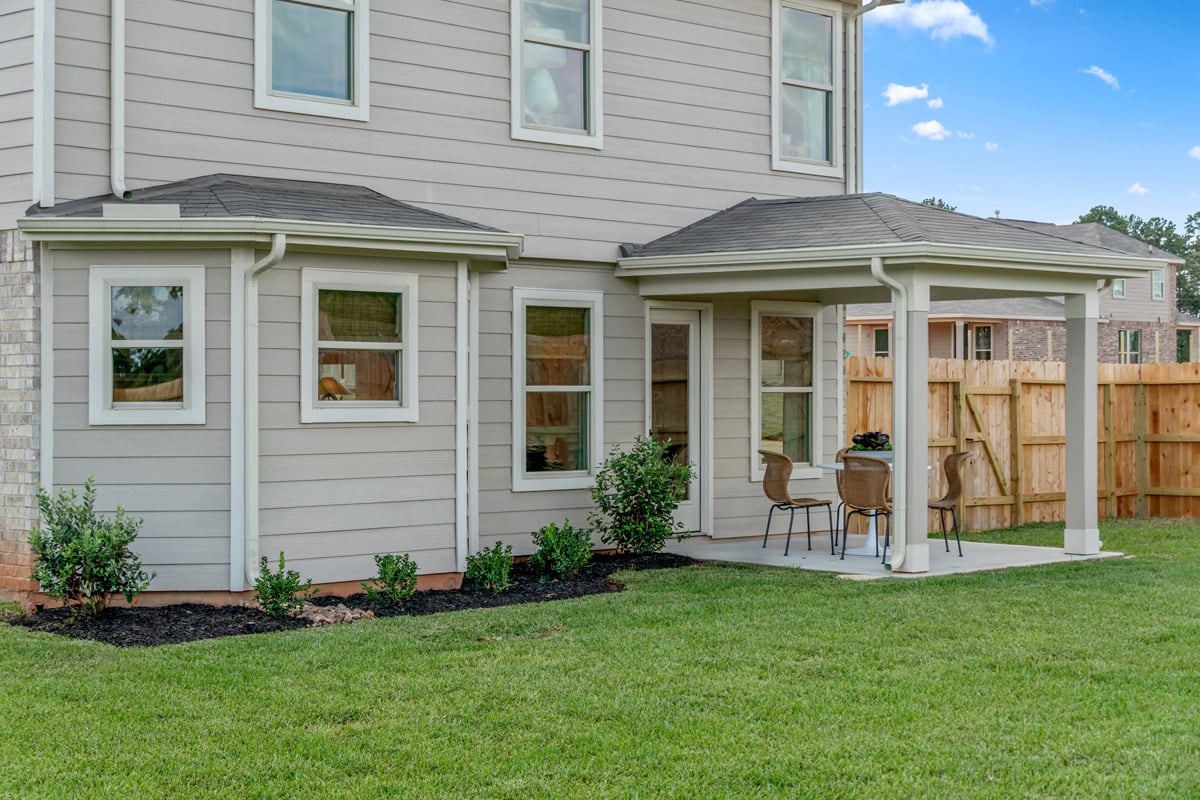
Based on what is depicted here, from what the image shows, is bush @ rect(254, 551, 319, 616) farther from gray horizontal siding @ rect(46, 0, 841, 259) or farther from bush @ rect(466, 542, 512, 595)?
gray horizontal siding @ rect(46, 0, 841, 259)

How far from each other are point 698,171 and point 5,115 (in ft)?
19.7

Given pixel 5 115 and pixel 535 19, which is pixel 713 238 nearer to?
pixel 535 19

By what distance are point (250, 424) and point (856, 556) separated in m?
5.41

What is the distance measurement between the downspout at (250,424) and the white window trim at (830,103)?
580cm

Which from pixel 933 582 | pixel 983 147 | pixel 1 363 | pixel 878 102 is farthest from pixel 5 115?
pixel 878 102

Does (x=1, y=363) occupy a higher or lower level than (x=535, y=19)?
lower

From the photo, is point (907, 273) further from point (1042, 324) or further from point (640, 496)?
point (1042, 324)

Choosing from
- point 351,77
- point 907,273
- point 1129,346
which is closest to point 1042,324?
point 1129,346

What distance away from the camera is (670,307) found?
11.4 meters

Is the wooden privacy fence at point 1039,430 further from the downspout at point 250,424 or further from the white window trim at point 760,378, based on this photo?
the downspout at point 250,424

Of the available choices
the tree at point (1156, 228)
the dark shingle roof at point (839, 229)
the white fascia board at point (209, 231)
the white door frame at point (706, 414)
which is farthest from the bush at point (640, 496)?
the tree at point (1156, 228)

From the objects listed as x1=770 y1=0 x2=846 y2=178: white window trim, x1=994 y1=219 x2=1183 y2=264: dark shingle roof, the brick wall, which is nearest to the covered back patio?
x1=770 y1=0 x2=846 y2=178: white window trim

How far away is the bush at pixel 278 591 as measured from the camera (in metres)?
7.95

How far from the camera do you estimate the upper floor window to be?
38938mm
